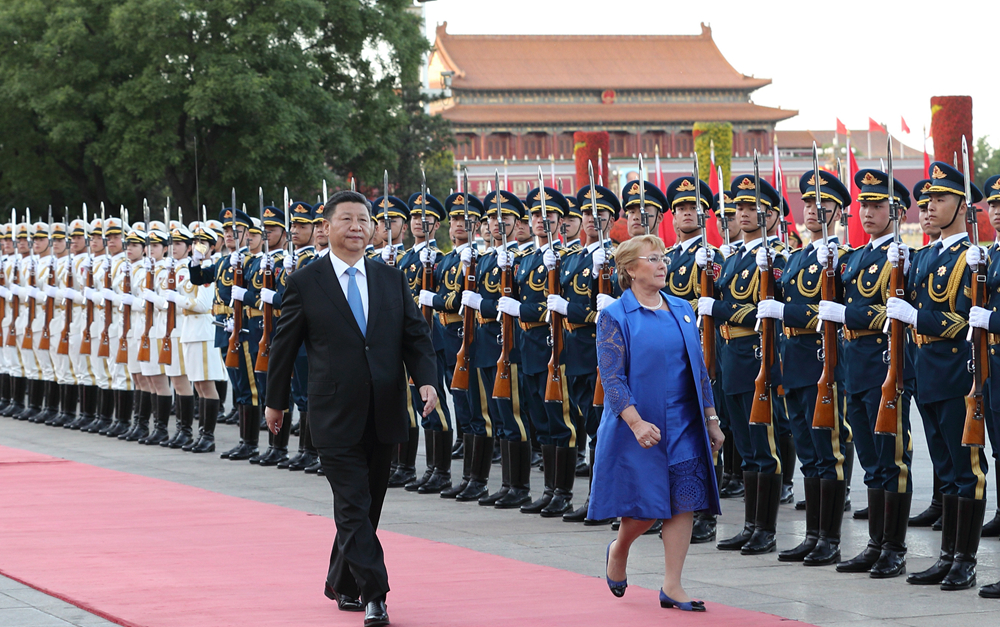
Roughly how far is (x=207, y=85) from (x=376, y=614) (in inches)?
642

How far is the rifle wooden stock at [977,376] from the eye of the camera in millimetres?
5598

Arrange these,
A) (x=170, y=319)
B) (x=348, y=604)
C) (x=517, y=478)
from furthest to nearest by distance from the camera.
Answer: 1. (x=170, y=319)
2. (x=517, y=478)
3. (x=348, y=604)

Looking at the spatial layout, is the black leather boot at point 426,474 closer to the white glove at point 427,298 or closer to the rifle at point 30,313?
the white glove at point 427,298

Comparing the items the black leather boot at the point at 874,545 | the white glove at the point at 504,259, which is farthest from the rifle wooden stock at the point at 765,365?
the white glove at the point at 504,259

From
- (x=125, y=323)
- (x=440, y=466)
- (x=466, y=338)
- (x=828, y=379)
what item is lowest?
(x=440, y=466)

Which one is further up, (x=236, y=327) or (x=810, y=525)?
(x=236, y=327)

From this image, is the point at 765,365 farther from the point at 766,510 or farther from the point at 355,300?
the point at 355,300

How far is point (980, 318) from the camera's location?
218 inches

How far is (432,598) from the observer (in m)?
5.59

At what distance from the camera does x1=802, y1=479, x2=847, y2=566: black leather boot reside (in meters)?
6.28

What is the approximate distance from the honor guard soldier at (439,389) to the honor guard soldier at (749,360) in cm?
232

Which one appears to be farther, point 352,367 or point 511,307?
point 511,307

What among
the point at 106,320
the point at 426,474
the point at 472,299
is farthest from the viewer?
the point at 106,320

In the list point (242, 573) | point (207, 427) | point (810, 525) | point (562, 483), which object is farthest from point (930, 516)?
point (207, 427)
